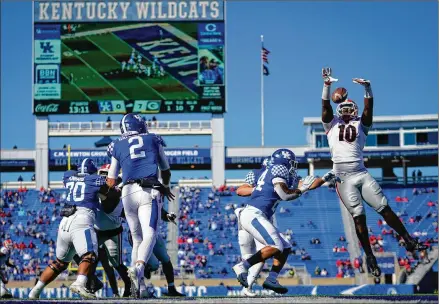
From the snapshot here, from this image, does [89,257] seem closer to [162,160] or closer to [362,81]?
[162,160]

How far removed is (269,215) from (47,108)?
1244 inches

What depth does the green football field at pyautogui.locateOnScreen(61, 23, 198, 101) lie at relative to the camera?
4259 centimetres

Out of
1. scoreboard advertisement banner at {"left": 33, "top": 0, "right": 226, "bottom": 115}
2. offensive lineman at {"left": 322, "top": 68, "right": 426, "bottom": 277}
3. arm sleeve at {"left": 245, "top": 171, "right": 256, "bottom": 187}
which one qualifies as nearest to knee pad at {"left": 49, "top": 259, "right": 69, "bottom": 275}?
arm sleeve at {"left": 245, "top": 171, "right": 256, "bottom": 187}

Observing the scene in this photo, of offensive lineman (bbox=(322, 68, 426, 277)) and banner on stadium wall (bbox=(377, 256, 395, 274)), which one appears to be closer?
offensive lineman (bbox=(322, 68, 426, 277))

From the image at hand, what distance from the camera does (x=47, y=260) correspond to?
38.4 metres

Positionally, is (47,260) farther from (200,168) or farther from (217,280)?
(200,168)

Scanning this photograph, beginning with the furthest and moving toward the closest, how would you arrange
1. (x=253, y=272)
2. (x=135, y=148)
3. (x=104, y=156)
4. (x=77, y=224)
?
(x=104, y=156)
(x=253, y=272)
(x=77, y=224)
(x=135, y=148)

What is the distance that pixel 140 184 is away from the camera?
444 inches

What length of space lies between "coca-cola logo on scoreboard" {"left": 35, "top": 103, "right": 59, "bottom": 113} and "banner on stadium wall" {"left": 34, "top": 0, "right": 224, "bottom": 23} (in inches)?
161

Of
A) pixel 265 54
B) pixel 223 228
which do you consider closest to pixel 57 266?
pixel 223 228

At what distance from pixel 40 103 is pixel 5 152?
10675 millimetres

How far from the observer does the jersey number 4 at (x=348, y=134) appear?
12.1 m

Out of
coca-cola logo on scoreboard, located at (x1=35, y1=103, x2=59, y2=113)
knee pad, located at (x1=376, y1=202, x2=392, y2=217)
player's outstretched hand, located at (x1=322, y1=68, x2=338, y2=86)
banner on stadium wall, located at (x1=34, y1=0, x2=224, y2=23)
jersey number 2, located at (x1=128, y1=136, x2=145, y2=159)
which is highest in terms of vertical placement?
banner on stadium wall, located at (x1=34, y1=0, x2=224, y2=23)

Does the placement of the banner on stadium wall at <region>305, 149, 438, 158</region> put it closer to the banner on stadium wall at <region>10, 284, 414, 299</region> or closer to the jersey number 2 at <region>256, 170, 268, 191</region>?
the banner on stadium wall at <region>10, 284, 414, 299</region>
